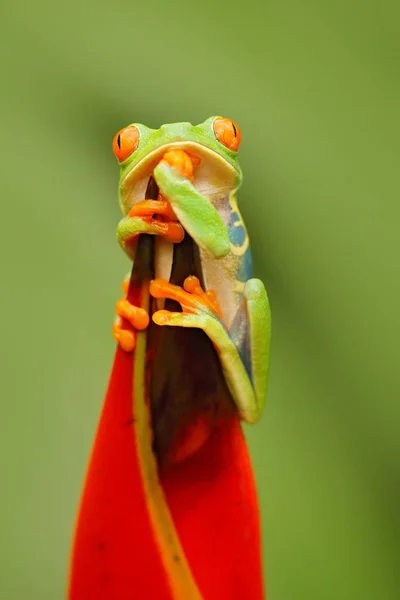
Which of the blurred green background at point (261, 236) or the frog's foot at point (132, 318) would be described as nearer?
the frog's foot at point (132, 318)

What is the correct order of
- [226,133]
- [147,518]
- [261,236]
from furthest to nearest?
[261,236] → [226,133] → [147,518]

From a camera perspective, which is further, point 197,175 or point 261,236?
point 261,236

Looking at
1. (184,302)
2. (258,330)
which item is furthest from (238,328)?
(184,302)

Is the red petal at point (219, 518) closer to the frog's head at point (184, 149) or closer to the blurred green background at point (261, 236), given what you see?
the frog's head at point (184, 149)

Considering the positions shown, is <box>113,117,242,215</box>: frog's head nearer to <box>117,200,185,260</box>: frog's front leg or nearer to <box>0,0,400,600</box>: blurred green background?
<box>117,200,185,260</box>: frog's front leg

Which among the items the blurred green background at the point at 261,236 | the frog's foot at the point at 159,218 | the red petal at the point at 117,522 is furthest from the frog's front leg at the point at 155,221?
the blurred green background at the point at 261,236

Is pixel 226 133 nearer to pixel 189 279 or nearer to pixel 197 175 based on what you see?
pixel 197 175

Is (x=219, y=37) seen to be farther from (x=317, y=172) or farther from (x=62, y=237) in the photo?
(x=62, y=237)
